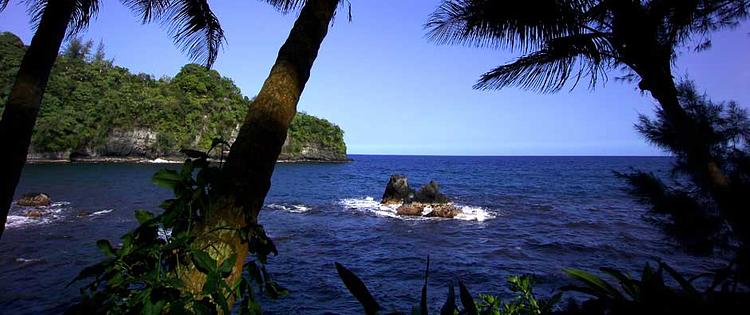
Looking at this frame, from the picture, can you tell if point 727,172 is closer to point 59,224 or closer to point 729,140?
point 729,140

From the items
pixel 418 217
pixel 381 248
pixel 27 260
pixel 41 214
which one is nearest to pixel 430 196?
pixel 418 217

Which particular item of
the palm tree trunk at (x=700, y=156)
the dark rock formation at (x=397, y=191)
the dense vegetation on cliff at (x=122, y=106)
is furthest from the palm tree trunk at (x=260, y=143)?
the dense vegetation on cliff at (x=122, y=106)

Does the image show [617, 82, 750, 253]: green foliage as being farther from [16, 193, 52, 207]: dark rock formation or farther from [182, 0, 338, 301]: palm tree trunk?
[16, 193, 52, 207]: dark rock formation

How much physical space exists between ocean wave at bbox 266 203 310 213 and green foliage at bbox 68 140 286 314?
2354cm

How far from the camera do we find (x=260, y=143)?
139 centimetres

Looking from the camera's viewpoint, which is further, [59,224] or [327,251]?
[59,224]

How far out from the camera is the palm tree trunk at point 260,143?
1212 mm

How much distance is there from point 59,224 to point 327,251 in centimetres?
1269

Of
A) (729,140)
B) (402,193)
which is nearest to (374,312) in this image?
(729,140)

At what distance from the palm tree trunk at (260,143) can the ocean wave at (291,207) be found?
23161mm

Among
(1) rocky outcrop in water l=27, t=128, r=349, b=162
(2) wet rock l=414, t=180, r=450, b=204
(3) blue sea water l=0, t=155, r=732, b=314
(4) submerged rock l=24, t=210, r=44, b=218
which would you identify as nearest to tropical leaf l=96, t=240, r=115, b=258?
(3) blue sea water l=0, t=155, r=732, b=314

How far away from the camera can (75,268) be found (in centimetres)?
1073

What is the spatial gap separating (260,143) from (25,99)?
5.33ft

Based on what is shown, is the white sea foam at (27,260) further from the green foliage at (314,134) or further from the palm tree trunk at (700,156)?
the green foliage at (314,134)
